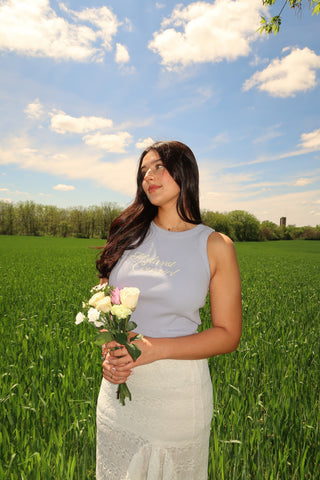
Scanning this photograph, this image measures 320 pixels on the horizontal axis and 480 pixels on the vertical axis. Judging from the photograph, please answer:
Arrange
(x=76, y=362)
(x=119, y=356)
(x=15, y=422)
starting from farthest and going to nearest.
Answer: (x=76, y=362), (x=15, y=422), (x=119, y=356)

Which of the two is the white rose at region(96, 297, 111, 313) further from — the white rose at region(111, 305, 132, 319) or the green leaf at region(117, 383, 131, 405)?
the green leaf at region(117, 383, 131, 405)

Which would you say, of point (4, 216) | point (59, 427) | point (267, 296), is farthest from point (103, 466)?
point (4, 216)

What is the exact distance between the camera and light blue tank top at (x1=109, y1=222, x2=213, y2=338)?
1.67 metres

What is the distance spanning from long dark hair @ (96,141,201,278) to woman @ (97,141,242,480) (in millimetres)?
155

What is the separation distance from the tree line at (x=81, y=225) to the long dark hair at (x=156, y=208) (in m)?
81.6

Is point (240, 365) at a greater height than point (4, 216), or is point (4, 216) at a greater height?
point (4, 216)

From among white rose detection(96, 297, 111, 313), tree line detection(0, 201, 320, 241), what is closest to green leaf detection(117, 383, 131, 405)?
white rose detection(96, 297, 111, 313)

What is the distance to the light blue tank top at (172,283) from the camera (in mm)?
1673

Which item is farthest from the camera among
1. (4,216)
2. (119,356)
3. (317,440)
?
(4,216)

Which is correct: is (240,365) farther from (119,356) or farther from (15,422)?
(119,356)

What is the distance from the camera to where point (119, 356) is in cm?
153

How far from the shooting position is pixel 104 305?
1499mm

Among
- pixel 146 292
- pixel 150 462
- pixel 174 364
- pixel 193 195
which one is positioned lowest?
pixel 150 462

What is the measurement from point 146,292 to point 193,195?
0.68 meters
